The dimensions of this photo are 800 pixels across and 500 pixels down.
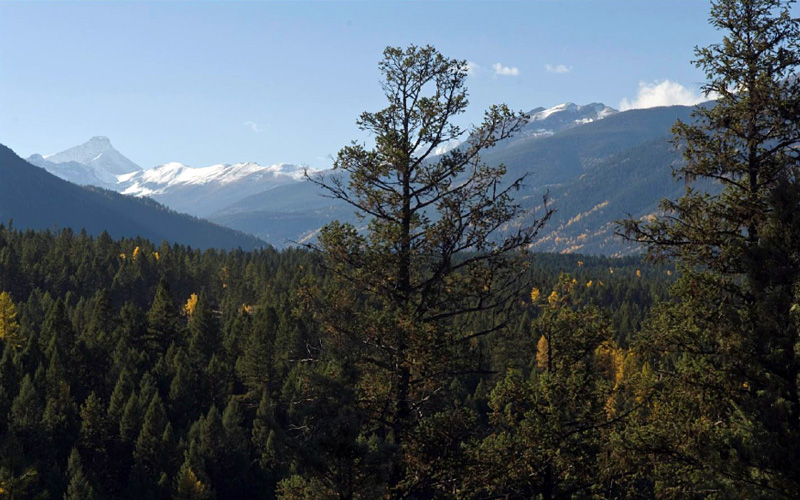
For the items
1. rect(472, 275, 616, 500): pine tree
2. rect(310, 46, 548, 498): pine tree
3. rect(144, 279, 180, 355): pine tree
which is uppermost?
rect(310, 46, 548, 498): pine tree

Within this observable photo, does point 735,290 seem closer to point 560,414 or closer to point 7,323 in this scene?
point 560,414

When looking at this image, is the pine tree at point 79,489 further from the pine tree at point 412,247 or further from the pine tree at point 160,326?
the pine tree at point 412,247

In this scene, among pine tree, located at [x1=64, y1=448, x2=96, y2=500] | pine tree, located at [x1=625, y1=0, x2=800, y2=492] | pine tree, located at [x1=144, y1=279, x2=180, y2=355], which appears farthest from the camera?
pine tree, located at [x1=144, y1=279, x2=180, y2=355]

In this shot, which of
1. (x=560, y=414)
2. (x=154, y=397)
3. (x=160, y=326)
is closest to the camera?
(x=560, y=414)

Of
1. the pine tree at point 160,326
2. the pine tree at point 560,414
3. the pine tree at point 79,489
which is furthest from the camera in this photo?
the pine tree at point 160,326

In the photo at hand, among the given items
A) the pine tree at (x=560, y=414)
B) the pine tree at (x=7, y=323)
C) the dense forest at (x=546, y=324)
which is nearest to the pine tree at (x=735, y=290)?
the dense forest at (x=546, y=324)

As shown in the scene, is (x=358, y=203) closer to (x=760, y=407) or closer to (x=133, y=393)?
(x=760, y=407)

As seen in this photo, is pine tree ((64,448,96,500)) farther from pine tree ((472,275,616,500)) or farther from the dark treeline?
pine tree ((472,275,616,500))

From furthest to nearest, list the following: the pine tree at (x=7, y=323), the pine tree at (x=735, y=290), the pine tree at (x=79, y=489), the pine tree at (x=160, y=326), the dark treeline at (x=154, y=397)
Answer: the pine tree at (x=160, y=326) < the pine tree at (x=7, y=323) < the dark treeline at (x=154, y=397) < the pine tree at (x=79, y=489) < the pine tree at (x=735, y=290)

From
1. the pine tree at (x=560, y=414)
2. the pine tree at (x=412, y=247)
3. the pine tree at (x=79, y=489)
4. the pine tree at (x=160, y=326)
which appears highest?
the pine tree at (x=412, y=247)

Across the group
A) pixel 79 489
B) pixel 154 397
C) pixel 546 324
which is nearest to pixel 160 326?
pixel 154 397

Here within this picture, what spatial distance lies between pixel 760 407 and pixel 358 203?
10451mm

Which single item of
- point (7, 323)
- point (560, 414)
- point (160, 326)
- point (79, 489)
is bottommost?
point (79, 489)

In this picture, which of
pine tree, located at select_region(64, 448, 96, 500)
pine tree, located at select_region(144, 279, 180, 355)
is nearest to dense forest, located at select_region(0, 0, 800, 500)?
pine tree, located at select_region(64, 448, 96, 500)
